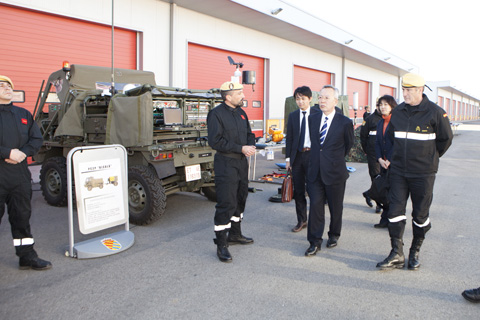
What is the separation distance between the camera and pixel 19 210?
4137 millimetres

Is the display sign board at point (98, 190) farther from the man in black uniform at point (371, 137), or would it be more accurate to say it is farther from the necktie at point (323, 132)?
the man in black uniform at point (371, 137)

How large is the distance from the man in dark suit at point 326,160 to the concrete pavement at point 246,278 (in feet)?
1.36

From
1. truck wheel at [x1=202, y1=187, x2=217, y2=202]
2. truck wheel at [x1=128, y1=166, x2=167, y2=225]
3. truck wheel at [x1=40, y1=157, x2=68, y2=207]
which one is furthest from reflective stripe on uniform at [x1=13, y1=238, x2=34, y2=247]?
truck wheel at [x1=202, y1=187, x2=217, y2=202]

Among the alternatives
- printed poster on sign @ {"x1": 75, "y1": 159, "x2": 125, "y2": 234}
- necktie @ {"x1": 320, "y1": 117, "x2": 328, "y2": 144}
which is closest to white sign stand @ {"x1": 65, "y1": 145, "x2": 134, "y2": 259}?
printed poster on sign @ {"x1": 75, "y1": 159, "x2": 125, "y2": 234}

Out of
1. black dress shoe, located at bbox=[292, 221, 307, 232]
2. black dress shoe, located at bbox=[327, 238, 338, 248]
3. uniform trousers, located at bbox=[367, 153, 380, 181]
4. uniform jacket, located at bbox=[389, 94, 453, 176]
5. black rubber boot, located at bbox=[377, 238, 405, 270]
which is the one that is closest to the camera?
uniform jacket, located at bbox=[389, 94, 453, 176]

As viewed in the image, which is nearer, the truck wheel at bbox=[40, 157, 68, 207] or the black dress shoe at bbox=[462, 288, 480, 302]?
the black dress shoe at bbox=[462, 288, 480, 302]

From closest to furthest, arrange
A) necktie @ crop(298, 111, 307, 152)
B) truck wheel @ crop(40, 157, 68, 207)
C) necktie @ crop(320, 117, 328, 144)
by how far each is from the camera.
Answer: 1. necktie @ crop(320, 117, 328, 144)
2. necktie @ crop(298, 111, 307, 152)
3. truck wheel @ crop(40, 157, 68, 207)

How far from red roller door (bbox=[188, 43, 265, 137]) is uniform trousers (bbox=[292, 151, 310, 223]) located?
9.73 meters

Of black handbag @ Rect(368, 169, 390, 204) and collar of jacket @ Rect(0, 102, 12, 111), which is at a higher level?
collar of jacket @ Rect(0, 102, 12, 111)

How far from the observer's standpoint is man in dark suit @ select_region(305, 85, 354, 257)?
4730mm

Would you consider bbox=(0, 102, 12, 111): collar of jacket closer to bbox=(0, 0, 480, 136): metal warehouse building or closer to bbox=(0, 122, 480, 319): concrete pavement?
bbox=(0, 122, 480, 319): concrete pavement

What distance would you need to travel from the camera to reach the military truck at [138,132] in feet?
18.9

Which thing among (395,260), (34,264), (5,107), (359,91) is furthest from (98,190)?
(359,91)

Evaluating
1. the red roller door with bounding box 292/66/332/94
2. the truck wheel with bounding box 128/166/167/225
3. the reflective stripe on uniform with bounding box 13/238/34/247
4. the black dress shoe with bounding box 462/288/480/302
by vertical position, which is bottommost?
the black dress shoe with bounding box 462/288/480/302
